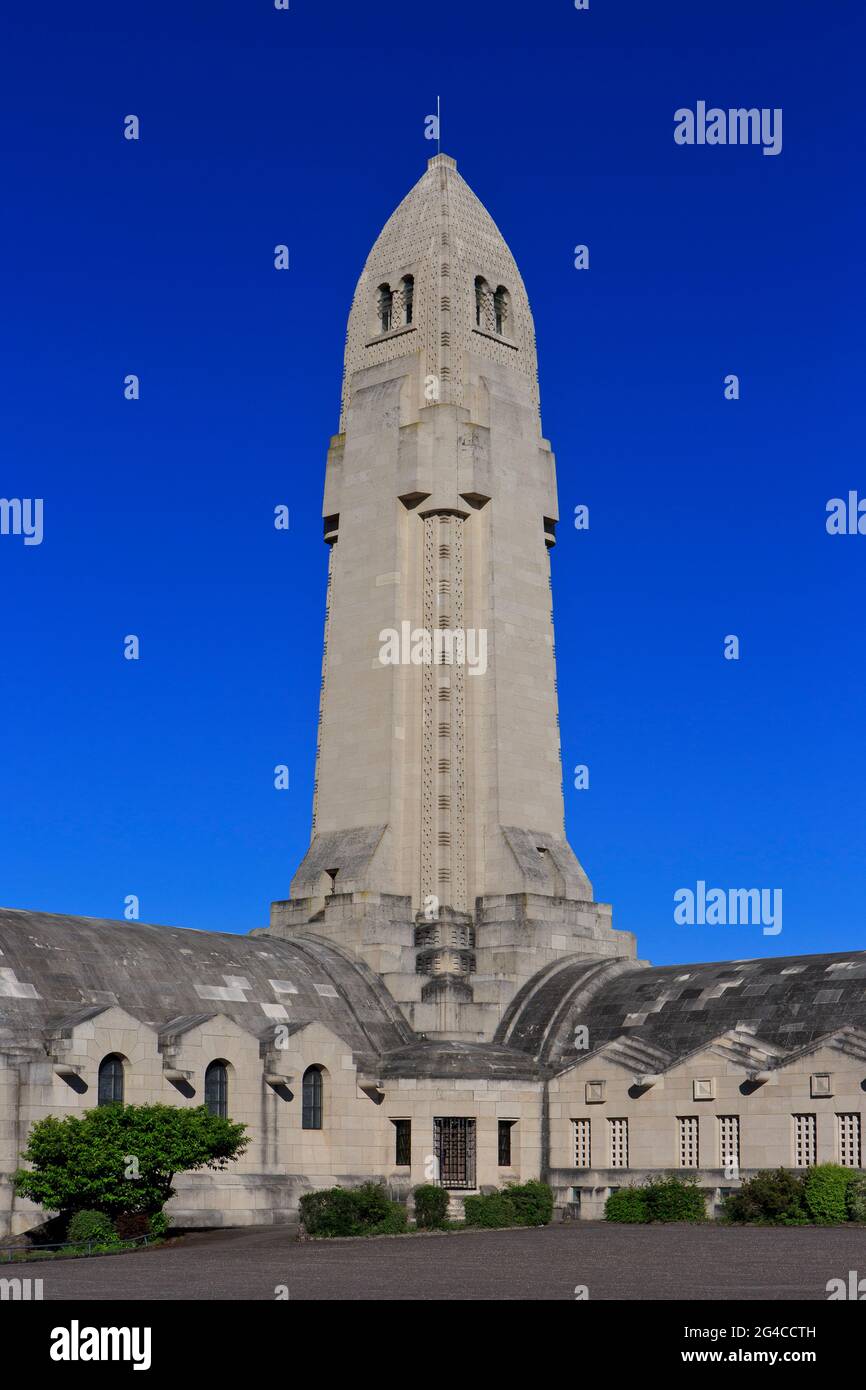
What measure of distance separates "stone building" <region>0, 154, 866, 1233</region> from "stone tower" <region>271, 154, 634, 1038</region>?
0.35ft

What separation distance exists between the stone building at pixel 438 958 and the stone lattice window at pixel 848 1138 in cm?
6

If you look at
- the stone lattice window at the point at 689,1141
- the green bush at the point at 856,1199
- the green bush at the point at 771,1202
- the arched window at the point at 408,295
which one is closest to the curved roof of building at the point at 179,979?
the stone lattice window at the point at 689,1141

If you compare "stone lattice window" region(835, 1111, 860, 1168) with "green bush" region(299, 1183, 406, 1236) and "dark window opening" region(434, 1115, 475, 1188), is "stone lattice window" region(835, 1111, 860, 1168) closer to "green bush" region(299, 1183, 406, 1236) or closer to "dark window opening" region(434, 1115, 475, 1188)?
"dark window opening" region(434, 1115, 475, 1188)

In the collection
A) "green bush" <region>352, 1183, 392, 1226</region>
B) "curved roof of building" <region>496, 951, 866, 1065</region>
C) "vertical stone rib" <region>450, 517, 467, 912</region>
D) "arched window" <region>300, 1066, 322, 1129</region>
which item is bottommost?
"green bush" <region>352, 1183, 392, 1226</region>

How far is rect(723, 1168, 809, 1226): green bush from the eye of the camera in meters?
46.7


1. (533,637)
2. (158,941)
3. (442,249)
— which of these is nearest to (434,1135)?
(158,941)

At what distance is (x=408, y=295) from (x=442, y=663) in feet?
50.2

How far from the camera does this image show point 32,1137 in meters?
44.5

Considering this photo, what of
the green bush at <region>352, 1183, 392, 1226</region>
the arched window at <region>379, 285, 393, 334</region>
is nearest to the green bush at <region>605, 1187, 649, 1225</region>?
the green bush at <region>352, 1183, 392, 1226</region>

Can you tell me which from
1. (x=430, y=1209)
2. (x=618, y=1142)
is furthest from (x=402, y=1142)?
(x=430, y=1209)

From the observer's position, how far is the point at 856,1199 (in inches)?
1802

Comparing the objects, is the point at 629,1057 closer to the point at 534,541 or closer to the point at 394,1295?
the point at 534,541

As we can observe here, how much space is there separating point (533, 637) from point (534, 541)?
3860 millimetres

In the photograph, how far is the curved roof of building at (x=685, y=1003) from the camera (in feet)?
174
